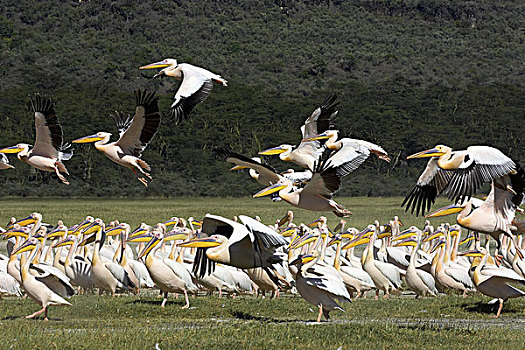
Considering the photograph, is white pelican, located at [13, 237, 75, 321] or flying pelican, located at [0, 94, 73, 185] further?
flying pelican, located at [0, 94, 73, 185]

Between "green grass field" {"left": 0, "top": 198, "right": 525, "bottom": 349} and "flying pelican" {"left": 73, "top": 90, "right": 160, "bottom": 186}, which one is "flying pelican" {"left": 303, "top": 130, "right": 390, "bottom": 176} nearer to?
"green grass field" {"left": 0, "top": 198, "right": 525, "bottom": 349}

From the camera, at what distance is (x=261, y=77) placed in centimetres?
6769

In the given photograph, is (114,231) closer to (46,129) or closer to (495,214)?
(46,129)

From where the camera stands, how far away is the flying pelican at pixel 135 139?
35.0 ft

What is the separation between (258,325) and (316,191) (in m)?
1.87

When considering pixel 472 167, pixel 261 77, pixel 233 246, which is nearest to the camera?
pixel 472 167

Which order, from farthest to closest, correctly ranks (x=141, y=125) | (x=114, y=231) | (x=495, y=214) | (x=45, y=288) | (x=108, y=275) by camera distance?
(x=114, y=231)
(x=108, y=275)
(x=141, y=125)
(x=45, y=288)
(x=495, y=214)

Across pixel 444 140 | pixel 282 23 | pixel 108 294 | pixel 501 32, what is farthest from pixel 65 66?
pixel 108 294

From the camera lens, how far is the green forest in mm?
46000

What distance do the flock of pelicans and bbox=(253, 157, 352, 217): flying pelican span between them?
1 cm

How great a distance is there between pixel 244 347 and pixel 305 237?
15.3 ft

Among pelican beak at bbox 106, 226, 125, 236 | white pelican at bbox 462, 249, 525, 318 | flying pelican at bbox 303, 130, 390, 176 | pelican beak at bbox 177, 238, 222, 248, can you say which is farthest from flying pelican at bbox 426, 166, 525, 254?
pelican beak at bbox 106, 226, 125, 236

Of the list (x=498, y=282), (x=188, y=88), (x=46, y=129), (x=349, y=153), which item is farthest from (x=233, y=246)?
(x=46, y=129)

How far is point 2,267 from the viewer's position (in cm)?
1151
